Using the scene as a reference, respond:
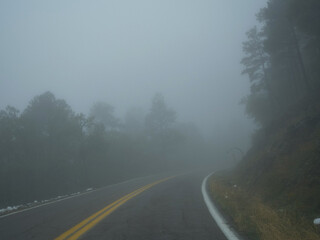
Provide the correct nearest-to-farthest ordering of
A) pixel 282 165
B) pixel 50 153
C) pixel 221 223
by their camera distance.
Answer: pixel 221 223, pixel 282 165, pixel 50 153


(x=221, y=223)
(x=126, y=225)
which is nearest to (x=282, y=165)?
(x=221, y=223)

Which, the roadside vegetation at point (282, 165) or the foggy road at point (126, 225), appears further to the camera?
the roadside vegetation at point (282, 165)

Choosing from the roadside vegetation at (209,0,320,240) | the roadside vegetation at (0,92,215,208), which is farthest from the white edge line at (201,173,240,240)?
the roadside vegetation at (0,92,215,208)

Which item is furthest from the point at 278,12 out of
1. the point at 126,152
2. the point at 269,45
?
the point at 126,152

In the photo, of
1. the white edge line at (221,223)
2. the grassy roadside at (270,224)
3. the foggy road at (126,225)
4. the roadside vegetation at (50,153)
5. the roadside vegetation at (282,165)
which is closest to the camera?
the grassy roadside at (270,224)

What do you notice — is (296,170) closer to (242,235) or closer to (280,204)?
(280,204)

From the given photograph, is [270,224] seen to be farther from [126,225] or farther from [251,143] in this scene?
[251,143]

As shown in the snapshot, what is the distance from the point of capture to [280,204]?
8.40m

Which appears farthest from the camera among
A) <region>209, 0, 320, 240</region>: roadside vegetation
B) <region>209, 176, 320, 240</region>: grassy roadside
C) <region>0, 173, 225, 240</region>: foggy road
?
<region>209, 0, 320, 240</region>: roadside vegetation

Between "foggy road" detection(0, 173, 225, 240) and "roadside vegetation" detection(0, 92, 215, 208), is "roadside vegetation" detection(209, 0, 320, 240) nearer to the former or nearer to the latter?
"foggy road" detection(0, 173, 225, 240)

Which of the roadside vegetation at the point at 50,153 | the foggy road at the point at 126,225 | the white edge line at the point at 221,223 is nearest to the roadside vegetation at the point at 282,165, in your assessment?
the white edge line at the point at 221,223

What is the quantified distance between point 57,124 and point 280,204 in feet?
90.7

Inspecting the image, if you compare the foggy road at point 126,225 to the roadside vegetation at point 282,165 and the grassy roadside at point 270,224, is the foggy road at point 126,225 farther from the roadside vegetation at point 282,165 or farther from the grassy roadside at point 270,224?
the roadside vegetation at point 282,165

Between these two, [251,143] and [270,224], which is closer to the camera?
[270,224]
